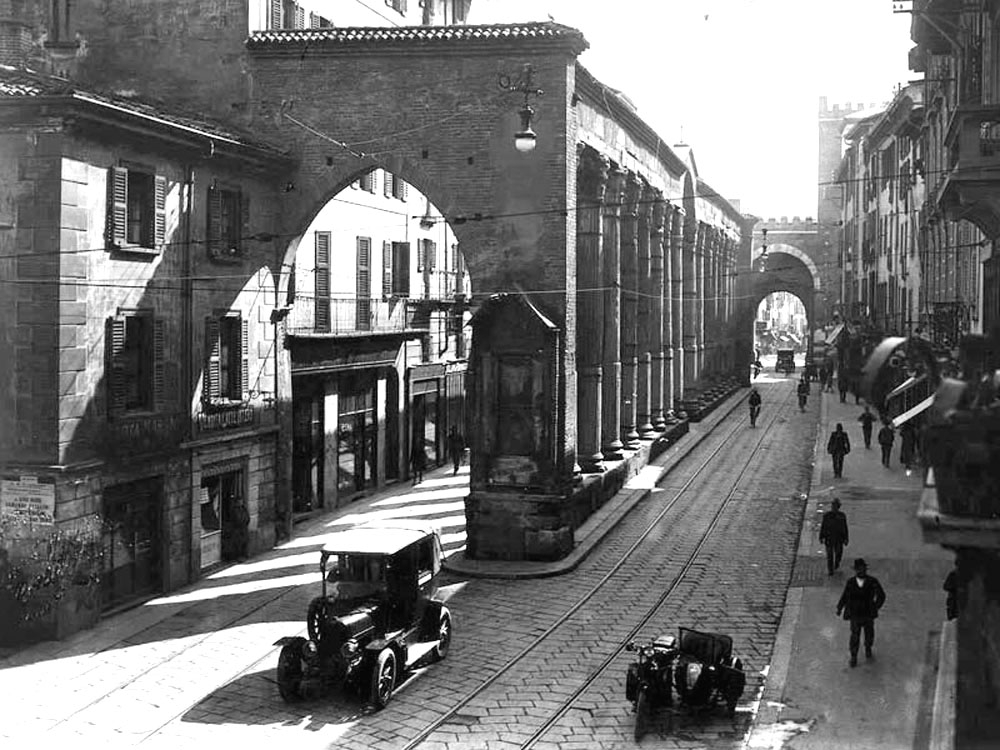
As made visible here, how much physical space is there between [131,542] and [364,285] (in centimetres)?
1245

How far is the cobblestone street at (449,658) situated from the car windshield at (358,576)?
1.38 m

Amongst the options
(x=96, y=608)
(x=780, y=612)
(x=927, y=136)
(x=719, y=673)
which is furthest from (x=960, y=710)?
(x=927, y=136)

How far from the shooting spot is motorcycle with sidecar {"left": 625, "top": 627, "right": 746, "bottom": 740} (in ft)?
45.3

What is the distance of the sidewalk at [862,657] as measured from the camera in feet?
44.2

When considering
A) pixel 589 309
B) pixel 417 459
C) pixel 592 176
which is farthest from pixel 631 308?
pixel 417 459

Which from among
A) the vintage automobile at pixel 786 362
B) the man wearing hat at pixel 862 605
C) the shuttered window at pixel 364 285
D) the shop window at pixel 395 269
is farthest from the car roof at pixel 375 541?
the vintage automobile at pixel 786 362

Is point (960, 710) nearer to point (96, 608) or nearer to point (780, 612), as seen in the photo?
point (780, 612)

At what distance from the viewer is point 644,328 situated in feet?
128

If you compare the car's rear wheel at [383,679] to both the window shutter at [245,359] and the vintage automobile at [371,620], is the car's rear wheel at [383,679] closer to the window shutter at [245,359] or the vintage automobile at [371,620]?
the vintage automobile at [371,620]

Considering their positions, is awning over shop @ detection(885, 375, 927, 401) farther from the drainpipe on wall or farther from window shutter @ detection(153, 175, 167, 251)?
the drainpipe on wall

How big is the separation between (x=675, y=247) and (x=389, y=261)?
15.2 meters

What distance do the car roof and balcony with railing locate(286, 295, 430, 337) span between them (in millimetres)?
10263

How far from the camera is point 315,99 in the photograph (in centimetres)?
2477

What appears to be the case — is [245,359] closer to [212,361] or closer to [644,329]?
[212,361]
